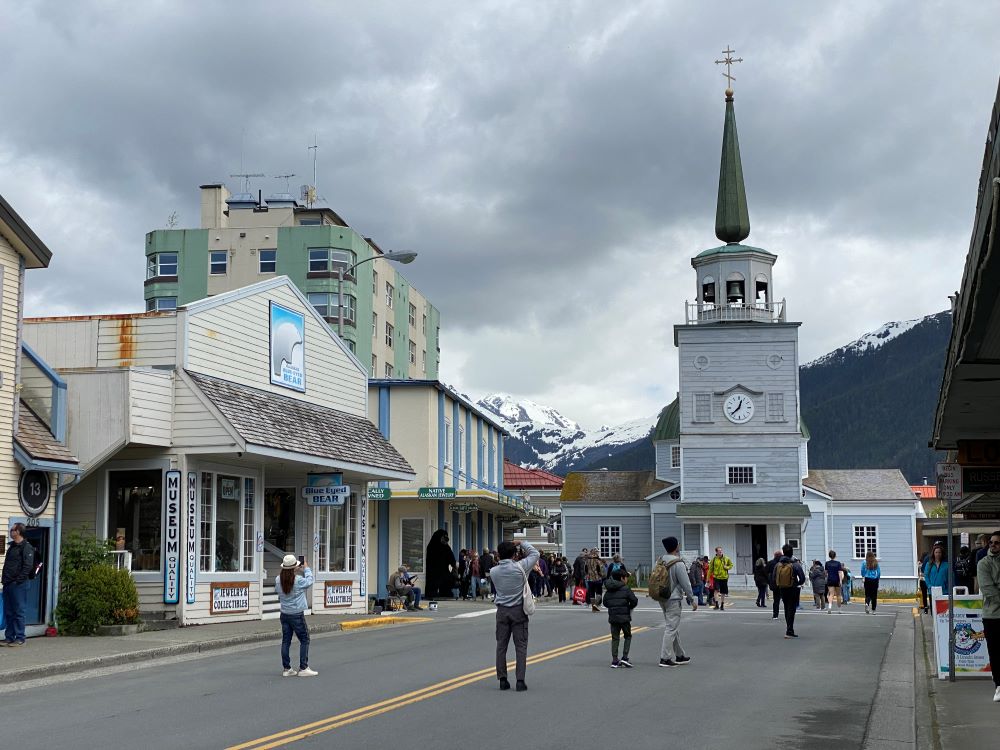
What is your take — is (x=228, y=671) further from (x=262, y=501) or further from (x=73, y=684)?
(x=262, y=501)

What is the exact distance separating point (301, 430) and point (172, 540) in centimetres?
430

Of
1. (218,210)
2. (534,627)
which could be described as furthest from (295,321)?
(218,210)

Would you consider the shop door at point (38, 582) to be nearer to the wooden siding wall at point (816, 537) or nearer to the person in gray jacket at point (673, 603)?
the person in gray jacket at point (673, 603)

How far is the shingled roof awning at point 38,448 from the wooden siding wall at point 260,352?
305cm

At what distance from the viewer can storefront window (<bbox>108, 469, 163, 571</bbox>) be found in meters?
22.7

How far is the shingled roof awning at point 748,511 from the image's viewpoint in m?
56.2

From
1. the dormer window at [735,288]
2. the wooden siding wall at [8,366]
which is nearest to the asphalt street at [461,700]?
the wooden siding wall at [8,366]

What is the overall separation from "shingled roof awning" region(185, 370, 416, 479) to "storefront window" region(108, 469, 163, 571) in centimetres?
179

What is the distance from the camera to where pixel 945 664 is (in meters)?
15.4

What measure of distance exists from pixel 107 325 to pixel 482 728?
1519 centimetres

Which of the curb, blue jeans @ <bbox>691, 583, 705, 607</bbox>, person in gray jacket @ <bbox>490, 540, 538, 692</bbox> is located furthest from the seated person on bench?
person in gray jacket @ <bbox>490, 540, 538, 692</bbox>

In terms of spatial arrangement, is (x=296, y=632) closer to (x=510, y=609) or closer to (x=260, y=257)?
(x=510, y=609)

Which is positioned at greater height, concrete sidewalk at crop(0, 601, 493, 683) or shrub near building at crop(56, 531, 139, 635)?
shrub near building at crop(56, 531, 139, 635)

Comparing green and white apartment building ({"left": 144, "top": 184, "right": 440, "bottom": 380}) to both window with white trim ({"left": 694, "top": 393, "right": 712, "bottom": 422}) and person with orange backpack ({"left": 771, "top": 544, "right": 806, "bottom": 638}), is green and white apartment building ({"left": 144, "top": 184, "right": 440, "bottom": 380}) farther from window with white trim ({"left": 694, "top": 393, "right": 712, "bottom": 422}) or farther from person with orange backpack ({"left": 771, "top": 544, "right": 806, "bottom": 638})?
person with orange backpack ({"left": 771, "top": 544, "right": 806, "bottom": 638})
